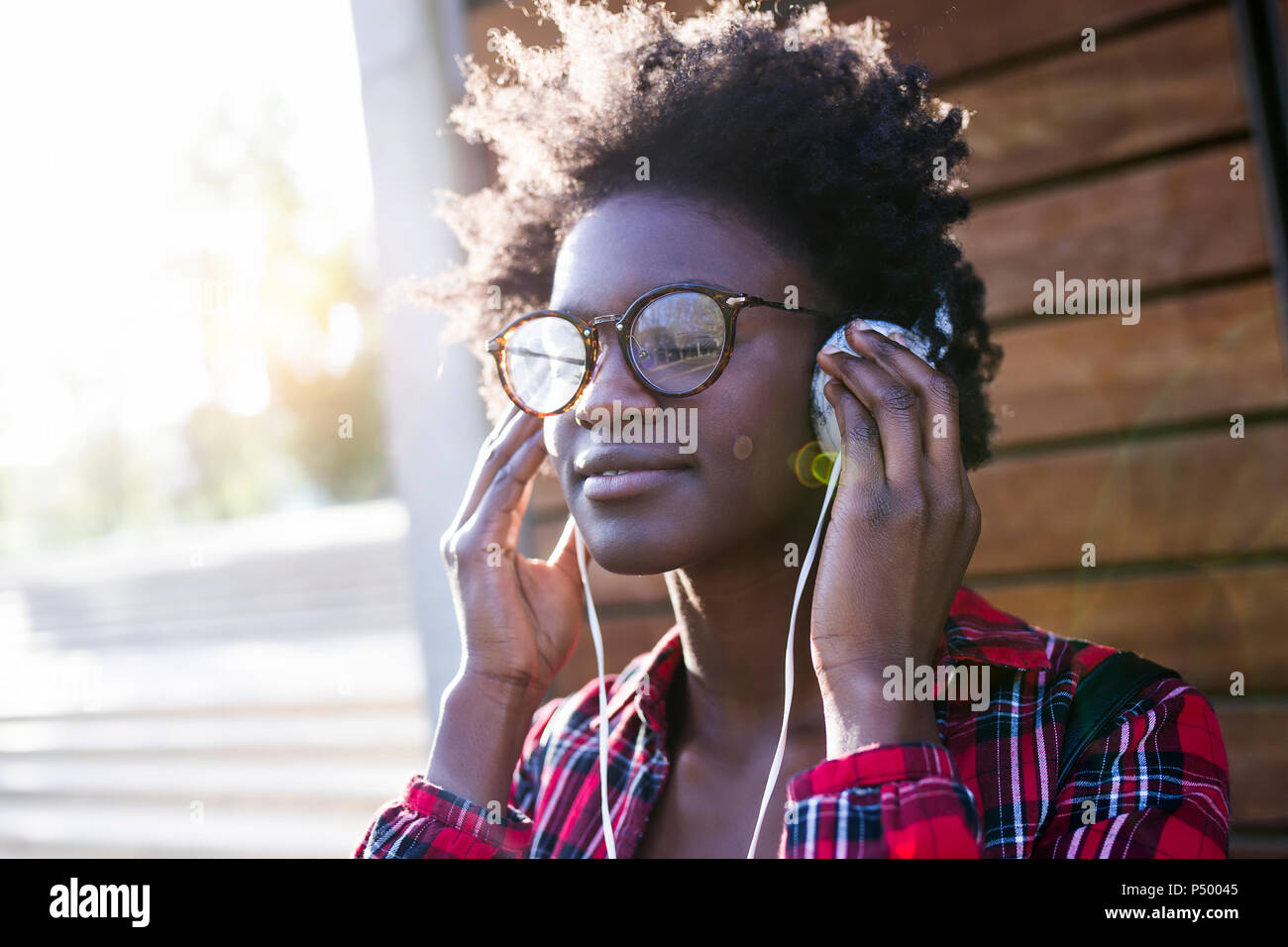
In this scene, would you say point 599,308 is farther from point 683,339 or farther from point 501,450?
point 501,450

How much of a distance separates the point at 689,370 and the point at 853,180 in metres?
0.44

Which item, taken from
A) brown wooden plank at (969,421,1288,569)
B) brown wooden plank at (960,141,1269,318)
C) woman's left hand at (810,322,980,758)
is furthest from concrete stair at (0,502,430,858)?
woman's left hand at (810,322,980,758)

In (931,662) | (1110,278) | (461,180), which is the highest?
(461,180)

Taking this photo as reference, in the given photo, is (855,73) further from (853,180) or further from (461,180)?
(461,180)

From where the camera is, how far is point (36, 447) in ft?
24.5

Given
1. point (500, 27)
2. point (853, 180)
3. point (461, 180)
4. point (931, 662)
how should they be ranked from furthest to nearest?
point (461, 180), point (500, 27), point (853, 180), point (931, 662)

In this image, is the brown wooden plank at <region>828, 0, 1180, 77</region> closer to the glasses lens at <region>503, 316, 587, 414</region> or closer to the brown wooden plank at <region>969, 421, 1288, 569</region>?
the brown wooden plank at <region>969, 421, 1288, 569</region>

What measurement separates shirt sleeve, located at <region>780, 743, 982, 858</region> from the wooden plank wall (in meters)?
1.50

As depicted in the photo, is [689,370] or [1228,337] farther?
[1228,337]

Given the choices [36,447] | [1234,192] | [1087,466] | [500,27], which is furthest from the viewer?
[36,447]

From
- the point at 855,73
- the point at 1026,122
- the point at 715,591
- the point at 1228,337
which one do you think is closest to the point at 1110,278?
the point at 1228,337

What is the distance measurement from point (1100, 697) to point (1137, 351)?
1343 mm

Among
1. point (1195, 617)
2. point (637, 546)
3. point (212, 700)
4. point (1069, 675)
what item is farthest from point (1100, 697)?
point (212, 700)

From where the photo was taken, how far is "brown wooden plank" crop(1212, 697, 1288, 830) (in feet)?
7.38
